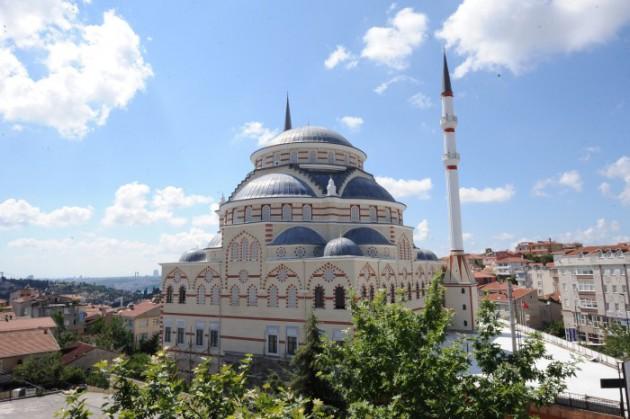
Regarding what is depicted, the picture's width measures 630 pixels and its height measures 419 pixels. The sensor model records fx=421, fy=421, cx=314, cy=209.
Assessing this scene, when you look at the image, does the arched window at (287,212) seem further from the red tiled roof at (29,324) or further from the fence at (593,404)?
the red tiled roof at (29,324)

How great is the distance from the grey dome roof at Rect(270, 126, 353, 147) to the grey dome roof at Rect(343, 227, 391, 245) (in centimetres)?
753

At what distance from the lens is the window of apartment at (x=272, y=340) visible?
21.4m

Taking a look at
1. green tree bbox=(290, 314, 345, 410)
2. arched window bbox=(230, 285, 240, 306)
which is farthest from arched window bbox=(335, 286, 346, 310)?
arched window bbox=(230, 285, 240, 306)

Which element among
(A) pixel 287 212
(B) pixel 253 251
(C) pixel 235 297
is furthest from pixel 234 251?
(A) pixel 287 212

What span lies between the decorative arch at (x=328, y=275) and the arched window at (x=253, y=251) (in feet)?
12.2

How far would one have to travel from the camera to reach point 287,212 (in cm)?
2434

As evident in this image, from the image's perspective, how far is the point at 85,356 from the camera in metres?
25.4

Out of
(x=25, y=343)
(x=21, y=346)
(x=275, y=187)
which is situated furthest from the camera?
(x=275, y=187)

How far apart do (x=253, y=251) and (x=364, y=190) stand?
26.2 feet

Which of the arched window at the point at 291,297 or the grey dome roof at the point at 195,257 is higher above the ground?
the grey dome roof at the point at 195,257

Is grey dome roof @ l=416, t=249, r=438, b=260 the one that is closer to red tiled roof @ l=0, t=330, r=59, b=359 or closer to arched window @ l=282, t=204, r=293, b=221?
arched window @ l=282, t=204, r=293, b=221

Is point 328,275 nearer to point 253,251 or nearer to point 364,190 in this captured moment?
point 253,251

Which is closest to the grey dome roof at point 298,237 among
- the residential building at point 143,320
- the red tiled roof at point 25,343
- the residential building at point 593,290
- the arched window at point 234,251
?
the arched window at point 234,251

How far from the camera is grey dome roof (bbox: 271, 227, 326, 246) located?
22375 mm
